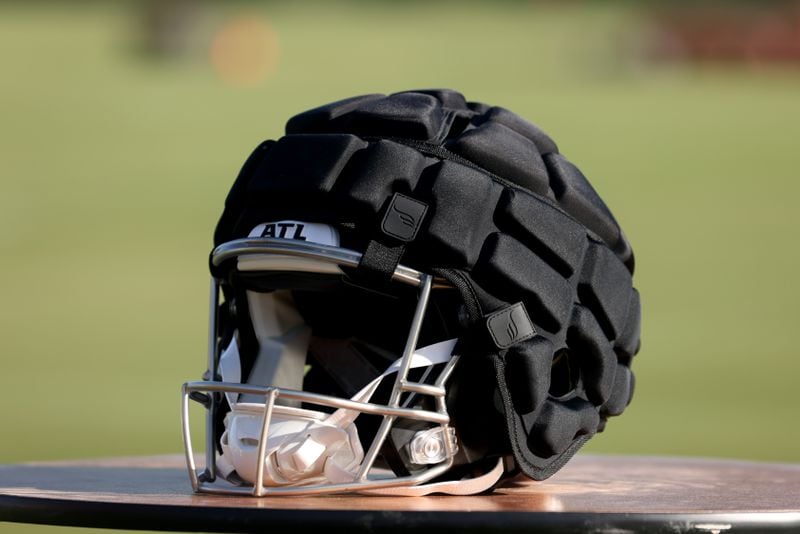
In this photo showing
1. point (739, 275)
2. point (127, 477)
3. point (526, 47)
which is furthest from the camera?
point (526, 47)

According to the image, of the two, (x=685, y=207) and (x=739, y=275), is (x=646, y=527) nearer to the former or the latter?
(x=739, y=275)

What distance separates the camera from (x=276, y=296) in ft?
9.16

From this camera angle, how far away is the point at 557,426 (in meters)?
2.46

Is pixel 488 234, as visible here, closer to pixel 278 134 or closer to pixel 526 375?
pixel 526 375

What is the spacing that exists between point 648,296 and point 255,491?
1128 cm

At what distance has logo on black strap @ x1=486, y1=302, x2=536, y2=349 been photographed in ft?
7.83

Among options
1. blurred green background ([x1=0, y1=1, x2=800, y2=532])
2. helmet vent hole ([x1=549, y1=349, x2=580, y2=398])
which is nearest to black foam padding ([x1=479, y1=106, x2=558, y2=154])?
helmet vent hole ([x1=549, y1=349, x2=580, y2=398])

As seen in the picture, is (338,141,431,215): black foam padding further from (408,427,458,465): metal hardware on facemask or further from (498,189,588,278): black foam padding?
(408,427,458,465): metal hardware on facemask

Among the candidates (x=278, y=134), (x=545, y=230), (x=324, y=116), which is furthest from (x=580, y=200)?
(x=278, y=134)

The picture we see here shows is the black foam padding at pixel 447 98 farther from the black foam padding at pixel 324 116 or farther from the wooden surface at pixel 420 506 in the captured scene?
the wooden surface at pixel 420 506

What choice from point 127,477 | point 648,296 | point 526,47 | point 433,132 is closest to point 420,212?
point 433,132

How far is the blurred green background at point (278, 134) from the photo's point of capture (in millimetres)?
9367

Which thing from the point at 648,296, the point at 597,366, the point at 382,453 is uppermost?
the point at 597,366

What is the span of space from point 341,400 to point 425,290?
260 mm
